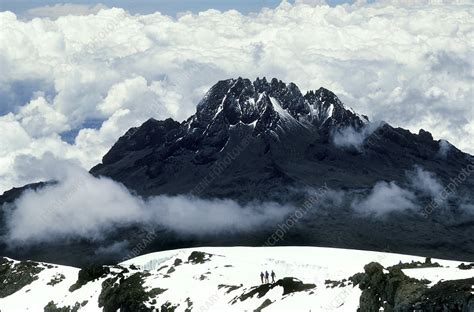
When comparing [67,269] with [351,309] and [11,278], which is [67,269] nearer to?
[11,278]

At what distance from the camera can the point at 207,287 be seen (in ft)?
376

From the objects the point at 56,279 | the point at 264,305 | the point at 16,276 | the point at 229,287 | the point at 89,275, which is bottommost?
the point at 264,305

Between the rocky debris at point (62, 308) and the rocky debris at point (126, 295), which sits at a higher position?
the rocky debris at point (126, 295)

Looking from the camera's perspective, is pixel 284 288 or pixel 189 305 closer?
pixel 284 288

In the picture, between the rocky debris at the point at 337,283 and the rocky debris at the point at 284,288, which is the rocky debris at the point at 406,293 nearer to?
the rocky debris at the point at 337,283

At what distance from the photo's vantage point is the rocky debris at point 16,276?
15538cm

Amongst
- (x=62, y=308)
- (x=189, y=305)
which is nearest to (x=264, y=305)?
(x=189, y=305)

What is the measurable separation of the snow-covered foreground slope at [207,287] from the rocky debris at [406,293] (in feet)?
10.2

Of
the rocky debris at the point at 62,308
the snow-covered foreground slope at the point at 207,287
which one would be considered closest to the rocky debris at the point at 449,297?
the snow-covered foreground slope at the point at 207,287

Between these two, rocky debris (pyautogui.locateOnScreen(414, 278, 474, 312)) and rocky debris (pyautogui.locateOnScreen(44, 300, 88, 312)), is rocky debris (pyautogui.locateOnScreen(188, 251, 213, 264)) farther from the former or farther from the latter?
rocky debris (pyautogui.locateOnScreen(414, 278, 474, 312))

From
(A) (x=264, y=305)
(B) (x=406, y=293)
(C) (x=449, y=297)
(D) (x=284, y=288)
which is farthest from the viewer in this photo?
(D) (x=284, y=288)

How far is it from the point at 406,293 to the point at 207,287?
2322 inches

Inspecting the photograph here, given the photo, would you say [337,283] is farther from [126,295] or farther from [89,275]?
[89,275]

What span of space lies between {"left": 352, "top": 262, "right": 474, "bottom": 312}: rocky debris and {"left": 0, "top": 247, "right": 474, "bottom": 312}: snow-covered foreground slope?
310 cm
